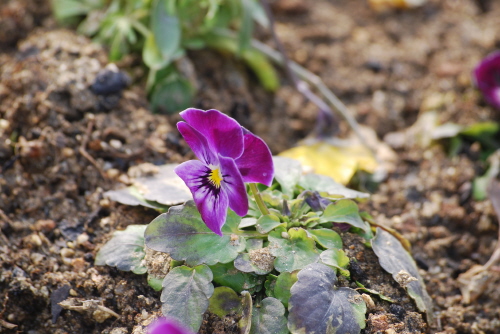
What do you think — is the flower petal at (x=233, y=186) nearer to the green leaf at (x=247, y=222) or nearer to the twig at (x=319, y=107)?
the green leaf at (x=247, y=222)

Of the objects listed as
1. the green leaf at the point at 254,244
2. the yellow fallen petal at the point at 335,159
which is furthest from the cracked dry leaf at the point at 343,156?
the green leaf at the point at 254,244

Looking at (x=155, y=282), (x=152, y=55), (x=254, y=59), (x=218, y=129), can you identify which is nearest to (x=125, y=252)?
(x=155, y=282)

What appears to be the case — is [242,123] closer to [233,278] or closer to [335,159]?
[335,159]

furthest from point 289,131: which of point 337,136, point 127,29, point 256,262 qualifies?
point 256,262

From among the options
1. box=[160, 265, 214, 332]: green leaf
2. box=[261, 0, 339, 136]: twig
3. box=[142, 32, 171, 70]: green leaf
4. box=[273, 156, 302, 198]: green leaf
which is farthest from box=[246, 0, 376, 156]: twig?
box=[160, 265, 214, 332]: green leaf

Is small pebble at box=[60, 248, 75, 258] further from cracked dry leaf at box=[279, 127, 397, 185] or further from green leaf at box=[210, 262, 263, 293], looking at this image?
cracked dry leaf at box=[279, 127, 397, 185]

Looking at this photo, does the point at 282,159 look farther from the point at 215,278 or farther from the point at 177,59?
the point at 177,59
